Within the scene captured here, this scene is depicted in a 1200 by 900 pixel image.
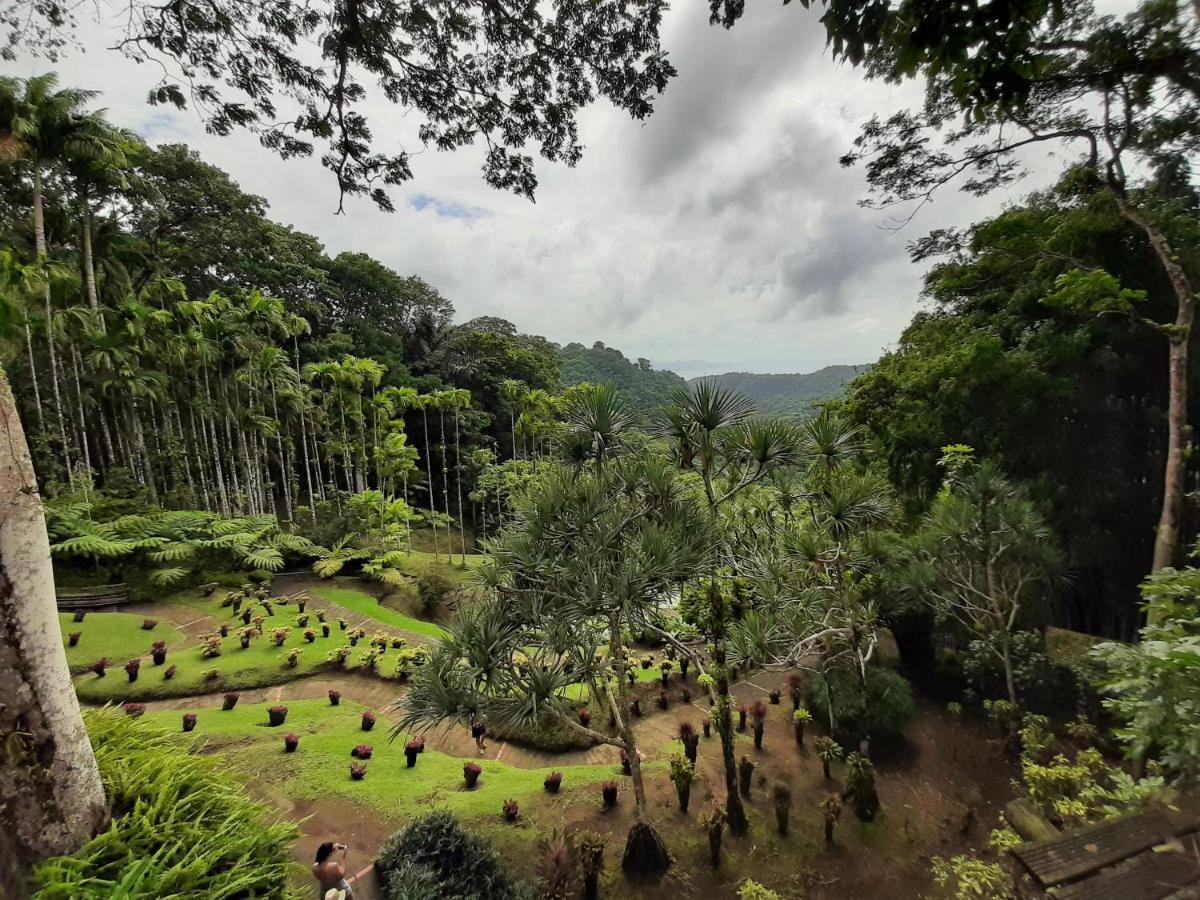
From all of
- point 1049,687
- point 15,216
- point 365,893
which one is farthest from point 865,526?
point 15,216

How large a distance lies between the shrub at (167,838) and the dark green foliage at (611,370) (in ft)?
145

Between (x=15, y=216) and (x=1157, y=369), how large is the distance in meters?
27.5

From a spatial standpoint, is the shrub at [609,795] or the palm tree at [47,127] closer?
the shrub at [609,795]

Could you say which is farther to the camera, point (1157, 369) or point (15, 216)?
point (15, 216)

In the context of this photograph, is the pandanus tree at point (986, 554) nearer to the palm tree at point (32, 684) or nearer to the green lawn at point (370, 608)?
the palm tree at point (32, 684)

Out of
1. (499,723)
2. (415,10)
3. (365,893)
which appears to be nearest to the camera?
(415,10)

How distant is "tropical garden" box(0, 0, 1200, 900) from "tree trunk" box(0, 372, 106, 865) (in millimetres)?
19

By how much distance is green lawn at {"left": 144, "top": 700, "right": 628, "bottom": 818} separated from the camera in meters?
5.29

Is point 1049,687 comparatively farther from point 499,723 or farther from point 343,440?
point 343,440

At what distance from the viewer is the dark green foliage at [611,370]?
53.4 metres

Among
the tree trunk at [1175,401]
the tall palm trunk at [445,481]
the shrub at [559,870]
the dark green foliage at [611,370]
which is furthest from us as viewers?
the dark green foliage at [611,370]

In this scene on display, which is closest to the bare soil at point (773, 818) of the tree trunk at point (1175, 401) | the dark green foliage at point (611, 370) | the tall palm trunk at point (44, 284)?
the tree trunk at point (1175, 401)

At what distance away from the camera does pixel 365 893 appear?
414cm

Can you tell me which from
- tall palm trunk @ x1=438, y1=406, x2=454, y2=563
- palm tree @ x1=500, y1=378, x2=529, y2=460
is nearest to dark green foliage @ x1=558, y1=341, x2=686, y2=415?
palm tree @ x1=500, y1=378, x2=529, y2=460
